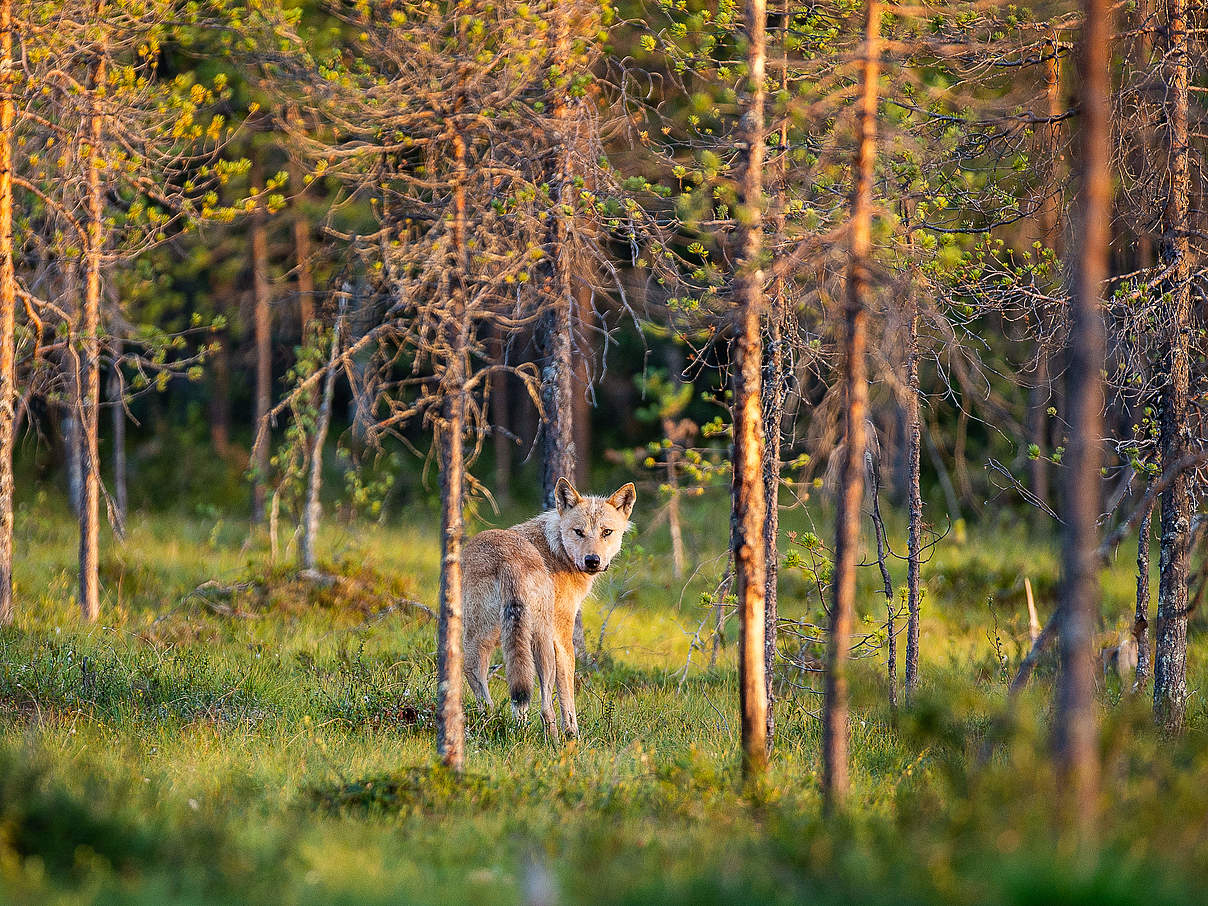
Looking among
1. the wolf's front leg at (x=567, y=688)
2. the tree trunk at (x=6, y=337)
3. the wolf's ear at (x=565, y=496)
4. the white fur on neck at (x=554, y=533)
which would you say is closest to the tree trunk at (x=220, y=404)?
the tree trunk at (x=6, y=337)

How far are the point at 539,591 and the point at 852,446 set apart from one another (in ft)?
12.4

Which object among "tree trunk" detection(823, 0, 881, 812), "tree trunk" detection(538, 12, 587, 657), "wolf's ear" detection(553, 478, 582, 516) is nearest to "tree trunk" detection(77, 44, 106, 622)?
"tree trunk" detection(538, 12, 587, 657)

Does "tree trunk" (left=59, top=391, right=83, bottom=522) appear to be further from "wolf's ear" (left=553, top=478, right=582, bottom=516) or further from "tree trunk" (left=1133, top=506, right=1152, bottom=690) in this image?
"tree trunk" (left=1133, top=506, right=1152, bottom=690)

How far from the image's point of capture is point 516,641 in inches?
321

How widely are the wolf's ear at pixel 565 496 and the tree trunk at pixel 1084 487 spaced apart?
5.22 meters

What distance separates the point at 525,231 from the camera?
8.95 meters

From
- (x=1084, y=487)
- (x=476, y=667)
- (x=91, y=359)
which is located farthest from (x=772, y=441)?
(x=91, y=359)

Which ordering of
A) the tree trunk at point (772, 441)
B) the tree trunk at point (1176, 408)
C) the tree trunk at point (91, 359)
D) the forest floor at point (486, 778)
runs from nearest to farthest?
the forest floor at point (486, 778) → the tree trunk at point (772, 441) → the tree trunk at point (1176, 408) → the tree trunk at point (91, 359)

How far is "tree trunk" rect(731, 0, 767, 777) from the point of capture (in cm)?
629

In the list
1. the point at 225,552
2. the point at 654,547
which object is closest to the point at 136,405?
the point at 225,552

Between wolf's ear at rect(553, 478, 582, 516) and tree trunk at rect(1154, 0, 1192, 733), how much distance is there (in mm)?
5090

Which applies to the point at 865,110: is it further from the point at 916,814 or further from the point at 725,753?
the point at 725,753

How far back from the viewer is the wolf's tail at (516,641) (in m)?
7.90

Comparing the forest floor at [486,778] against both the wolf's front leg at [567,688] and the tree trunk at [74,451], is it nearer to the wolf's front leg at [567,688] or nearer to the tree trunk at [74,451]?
the wolf's front leg at [567,688]
